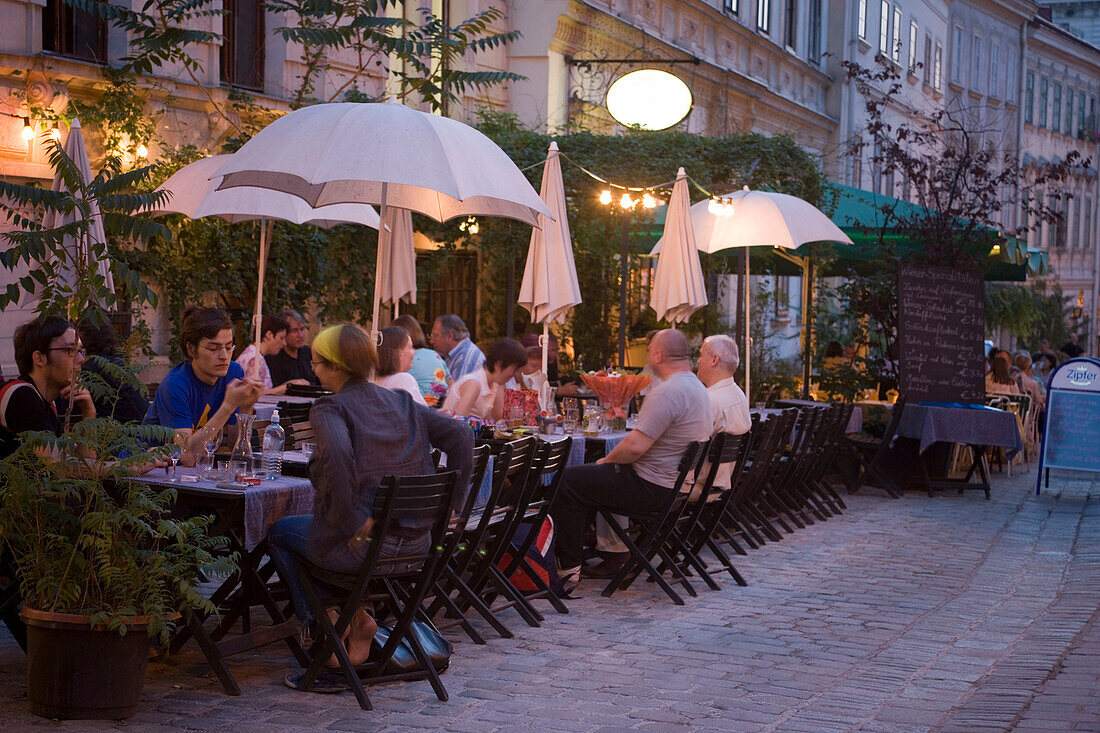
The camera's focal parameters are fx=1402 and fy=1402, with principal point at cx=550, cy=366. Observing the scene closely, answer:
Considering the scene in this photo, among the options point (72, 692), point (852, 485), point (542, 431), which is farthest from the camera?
point (852, 485)

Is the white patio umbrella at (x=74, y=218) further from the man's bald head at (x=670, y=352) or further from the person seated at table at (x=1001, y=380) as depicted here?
the person seated at table at (x=1001, y=380)

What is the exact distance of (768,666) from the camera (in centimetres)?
660

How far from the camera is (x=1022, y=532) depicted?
11719 mm

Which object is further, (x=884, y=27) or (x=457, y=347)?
(x=884, y=27)

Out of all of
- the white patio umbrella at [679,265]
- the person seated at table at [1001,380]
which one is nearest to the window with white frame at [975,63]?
the person seated at table at [1001,380]

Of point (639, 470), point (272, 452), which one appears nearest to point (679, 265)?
point (639, 470)

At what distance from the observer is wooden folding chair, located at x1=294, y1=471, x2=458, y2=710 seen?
5582 mm

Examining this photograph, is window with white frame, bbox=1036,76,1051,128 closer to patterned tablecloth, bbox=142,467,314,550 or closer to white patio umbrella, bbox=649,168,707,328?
white patio umbrella, bbox=649,168,707,328

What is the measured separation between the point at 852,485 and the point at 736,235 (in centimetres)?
319

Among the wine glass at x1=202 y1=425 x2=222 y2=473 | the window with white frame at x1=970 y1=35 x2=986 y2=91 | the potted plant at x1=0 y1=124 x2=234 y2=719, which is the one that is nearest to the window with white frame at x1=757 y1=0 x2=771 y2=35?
the window with white frame at x1=970 y1=35 x2=986 y2=91

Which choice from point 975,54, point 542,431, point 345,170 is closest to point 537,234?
point 542,431

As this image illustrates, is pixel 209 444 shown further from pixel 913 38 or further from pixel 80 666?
pixel 913 38

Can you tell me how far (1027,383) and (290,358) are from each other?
10.8m

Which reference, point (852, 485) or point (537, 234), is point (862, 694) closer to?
point (537, 234)
